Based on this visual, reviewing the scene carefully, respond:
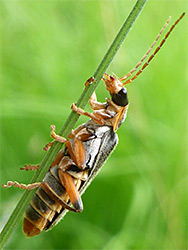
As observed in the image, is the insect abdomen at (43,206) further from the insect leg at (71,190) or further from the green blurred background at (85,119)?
the green blurred background at (85,119)

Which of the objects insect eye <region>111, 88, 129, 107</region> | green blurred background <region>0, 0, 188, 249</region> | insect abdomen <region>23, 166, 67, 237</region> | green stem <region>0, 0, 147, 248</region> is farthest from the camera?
green blurred background <region>0, 0, 188, 249</region>

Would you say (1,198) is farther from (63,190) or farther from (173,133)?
(173,133)

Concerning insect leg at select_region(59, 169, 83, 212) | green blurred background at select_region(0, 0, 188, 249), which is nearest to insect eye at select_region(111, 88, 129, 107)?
insect leg at select_region(59, 169, 83, 212)

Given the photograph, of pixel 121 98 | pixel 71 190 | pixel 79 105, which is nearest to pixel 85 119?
pixel 121 98

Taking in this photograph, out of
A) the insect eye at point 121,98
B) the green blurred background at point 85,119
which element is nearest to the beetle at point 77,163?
the insect eye at point 121,98

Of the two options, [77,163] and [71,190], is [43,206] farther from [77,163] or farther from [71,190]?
[77,163]

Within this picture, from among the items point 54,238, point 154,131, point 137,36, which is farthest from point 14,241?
point 137,36

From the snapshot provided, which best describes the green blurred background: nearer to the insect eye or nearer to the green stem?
the insect eye

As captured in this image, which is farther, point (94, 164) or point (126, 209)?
point (126, 209)
